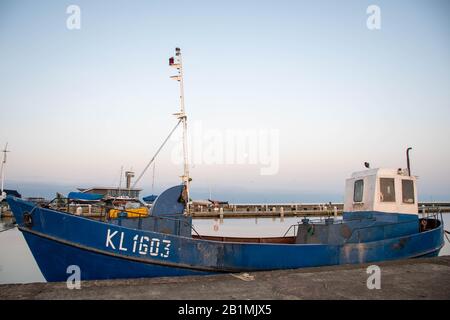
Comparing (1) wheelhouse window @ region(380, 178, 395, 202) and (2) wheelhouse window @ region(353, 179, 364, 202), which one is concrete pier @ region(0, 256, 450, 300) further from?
(2) wheelhouse window @ region(353, 179, 364, 202)

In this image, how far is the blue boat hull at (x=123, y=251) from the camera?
6.32 meters

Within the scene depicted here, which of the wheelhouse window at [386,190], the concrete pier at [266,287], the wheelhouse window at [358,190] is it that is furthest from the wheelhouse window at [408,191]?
the concrete pier at [266,287]

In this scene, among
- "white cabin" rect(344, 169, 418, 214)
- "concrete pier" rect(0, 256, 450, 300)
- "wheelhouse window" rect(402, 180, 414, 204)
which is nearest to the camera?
"concrete pier" rect(0, 256, 450, 300)

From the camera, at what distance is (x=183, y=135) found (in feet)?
31.9

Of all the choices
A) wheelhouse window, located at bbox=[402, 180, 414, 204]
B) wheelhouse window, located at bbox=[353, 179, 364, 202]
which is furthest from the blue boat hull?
wheelhouse window, located at bbox=[402, 180, 414, 204]

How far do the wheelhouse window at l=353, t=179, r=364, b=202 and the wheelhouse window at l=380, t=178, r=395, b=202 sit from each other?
2.09 feet

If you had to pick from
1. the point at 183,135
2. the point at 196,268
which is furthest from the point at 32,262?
the point at 196,268

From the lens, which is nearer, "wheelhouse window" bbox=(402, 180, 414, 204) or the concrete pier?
the concrete pier

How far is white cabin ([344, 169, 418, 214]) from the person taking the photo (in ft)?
30.5

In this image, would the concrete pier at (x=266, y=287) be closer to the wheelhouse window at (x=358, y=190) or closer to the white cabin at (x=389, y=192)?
the white cabin at (x=389, y=192)

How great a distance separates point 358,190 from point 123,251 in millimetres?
7703
